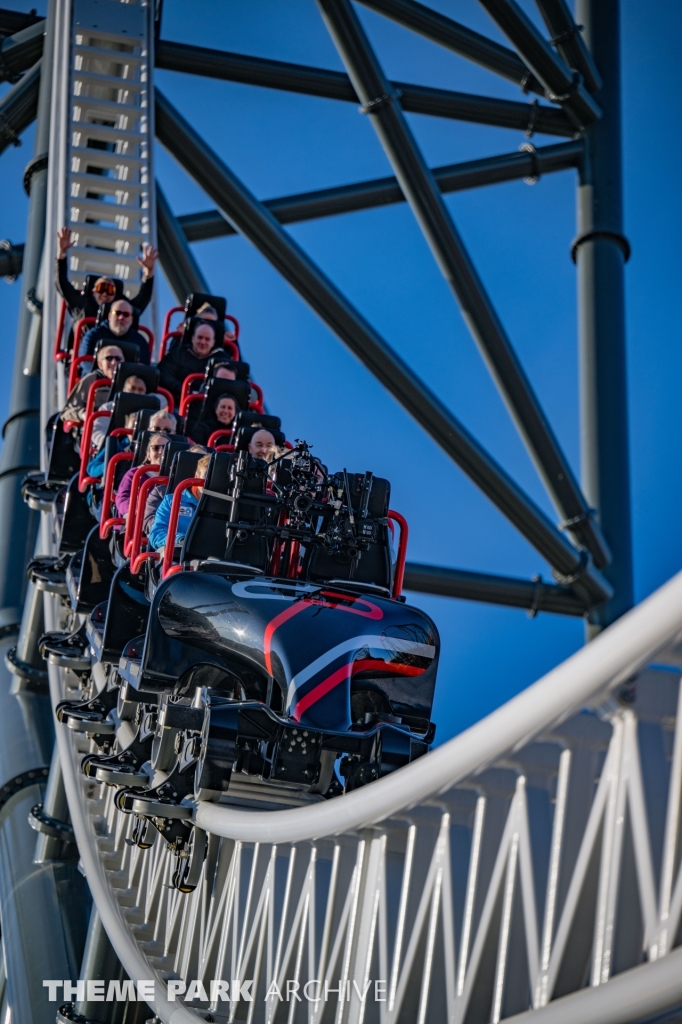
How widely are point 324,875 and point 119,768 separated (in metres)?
1.82

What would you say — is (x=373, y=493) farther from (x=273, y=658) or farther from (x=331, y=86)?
(x=331, y=86)

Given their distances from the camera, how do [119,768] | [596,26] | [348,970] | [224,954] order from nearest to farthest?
[348,970]
[224,954]
[119,768]
[596,26]

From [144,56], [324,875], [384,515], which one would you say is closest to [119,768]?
[384,515]

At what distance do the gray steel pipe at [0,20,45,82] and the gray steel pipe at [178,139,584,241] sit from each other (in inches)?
82.7

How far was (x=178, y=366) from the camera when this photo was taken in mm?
8953

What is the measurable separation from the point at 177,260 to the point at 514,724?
8.75 m

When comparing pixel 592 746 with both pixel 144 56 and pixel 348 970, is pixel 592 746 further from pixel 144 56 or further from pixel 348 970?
pixel 144 56

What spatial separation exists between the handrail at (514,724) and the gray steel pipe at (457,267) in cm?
652

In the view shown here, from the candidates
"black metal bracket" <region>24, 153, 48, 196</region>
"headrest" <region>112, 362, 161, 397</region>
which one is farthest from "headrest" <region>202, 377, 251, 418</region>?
"black metal bracket" <region>24, 153, 48, 196</region>

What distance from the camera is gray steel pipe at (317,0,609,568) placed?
988cm

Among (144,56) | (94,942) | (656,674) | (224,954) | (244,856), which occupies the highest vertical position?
(144,56)

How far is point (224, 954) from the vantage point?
4.30 meters

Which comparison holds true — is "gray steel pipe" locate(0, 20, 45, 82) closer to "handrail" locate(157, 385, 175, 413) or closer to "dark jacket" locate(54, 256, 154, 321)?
"dark jacket" locate(54, 256, 154, 321)

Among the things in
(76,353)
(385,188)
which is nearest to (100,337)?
(76,353)
